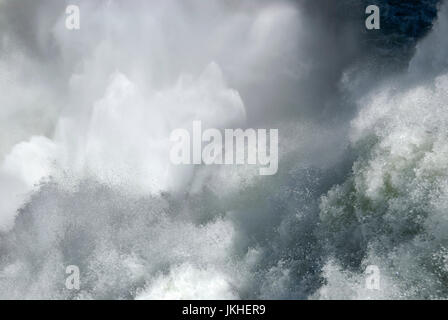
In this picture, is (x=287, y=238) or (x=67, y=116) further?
(x=67, y=116)

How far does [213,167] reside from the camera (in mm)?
12430

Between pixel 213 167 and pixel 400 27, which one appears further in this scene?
pixel 400 27

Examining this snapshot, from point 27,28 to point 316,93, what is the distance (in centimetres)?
1038

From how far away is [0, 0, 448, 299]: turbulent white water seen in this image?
8656mm

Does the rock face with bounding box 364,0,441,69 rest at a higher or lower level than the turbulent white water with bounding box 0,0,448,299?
higher

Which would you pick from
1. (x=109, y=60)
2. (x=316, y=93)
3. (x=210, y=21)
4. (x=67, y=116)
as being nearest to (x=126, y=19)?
(x=109, y=60)

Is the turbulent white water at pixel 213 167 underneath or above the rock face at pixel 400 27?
underneath

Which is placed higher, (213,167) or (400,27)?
(400,27)

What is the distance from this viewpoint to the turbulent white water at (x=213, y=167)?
8656 millimetres

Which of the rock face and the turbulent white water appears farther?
the rock face

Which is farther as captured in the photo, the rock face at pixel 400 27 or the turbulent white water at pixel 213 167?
the rock face at pixel 400 27
